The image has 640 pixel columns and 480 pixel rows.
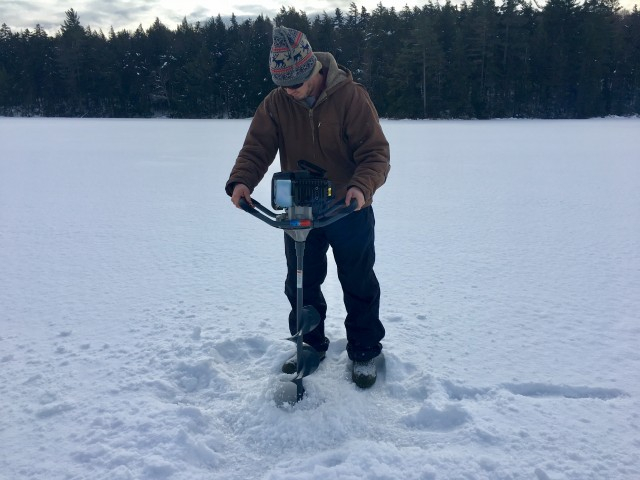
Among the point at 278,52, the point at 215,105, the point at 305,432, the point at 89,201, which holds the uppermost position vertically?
the point at 215,105

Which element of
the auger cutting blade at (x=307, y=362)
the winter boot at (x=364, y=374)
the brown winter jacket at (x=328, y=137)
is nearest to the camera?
the brown winter jacket at (x=328, y=137)

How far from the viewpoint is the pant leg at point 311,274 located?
2684 mm

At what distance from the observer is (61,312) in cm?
350

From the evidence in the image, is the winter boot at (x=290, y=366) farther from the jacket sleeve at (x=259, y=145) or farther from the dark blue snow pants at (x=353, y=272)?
the jacket sleeve at (x=259, y=145)

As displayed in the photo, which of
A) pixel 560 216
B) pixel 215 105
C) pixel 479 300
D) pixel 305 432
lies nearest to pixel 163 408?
pixel 305 432

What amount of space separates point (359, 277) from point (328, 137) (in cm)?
75

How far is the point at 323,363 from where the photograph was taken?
9.36ft

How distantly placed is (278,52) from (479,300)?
94.3 inches

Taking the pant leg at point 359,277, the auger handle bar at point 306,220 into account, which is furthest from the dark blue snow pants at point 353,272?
the auger handle bar at point 306,220

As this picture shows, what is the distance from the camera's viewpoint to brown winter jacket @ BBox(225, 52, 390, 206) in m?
2.38

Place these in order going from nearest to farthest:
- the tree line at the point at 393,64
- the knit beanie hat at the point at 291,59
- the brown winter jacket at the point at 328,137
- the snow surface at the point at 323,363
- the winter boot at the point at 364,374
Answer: the snow surface at the point at 323,363, the knit beanie hat at the point at 291,59, the brown winter jacket at the point at 328,137, the winter boot at the point at 364,374, the tree line at the point at 393,64

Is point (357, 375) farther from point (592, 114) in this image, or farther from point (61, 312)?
point (592, 114)

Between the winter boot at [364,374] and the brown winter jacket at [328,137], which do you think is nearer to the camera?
the brown winter jacket at [328,137]

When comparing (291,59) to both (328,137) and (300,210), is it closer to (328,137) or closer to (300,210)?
(328,137)
